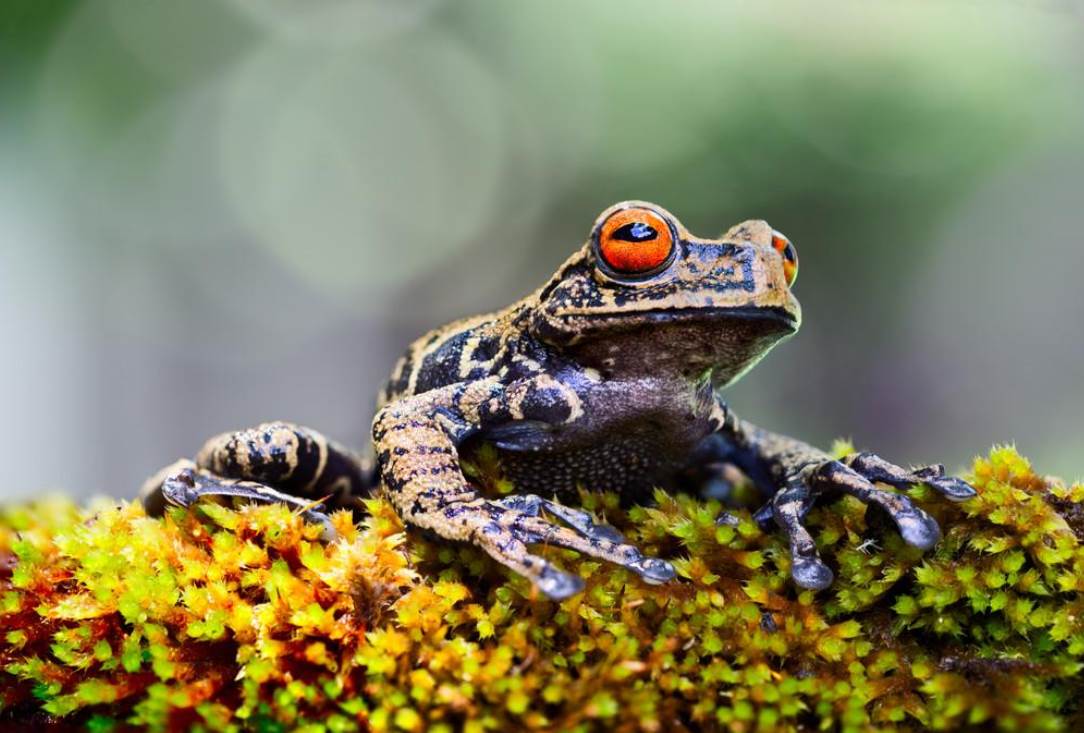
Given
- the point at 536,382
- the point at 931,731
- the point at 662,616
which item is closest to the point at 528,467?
the point at 536,382

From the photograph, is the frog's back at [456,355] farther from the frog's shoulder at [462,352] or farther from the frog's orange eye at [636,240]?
the frog's orange eye at [636,240]

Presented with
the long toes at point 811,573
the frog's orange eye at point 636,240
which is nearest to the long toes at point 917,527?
the long toes at point 811,573

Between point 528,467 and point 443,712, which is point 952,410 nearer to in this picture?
point 528,467

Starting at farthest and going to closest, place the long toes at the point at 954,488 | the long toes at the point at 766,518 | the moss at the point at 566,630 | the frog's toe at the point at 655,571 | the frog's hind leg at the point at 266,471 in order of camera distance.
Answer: the frog's hind leg at the point at 266,471 → the long toes at the point at 766,518 → the long toes at the point at 954,488 → the frog's toe at the point at 655,571 → the moss at the point at 566,630

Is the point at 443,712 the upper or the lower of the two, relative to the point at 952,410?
lower

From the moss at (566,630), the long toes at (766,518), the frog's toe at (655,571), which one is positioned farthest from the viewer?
the long toes at (766,518)

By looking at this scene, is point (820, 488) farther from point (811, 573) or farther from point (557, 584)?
point (557, 584)
